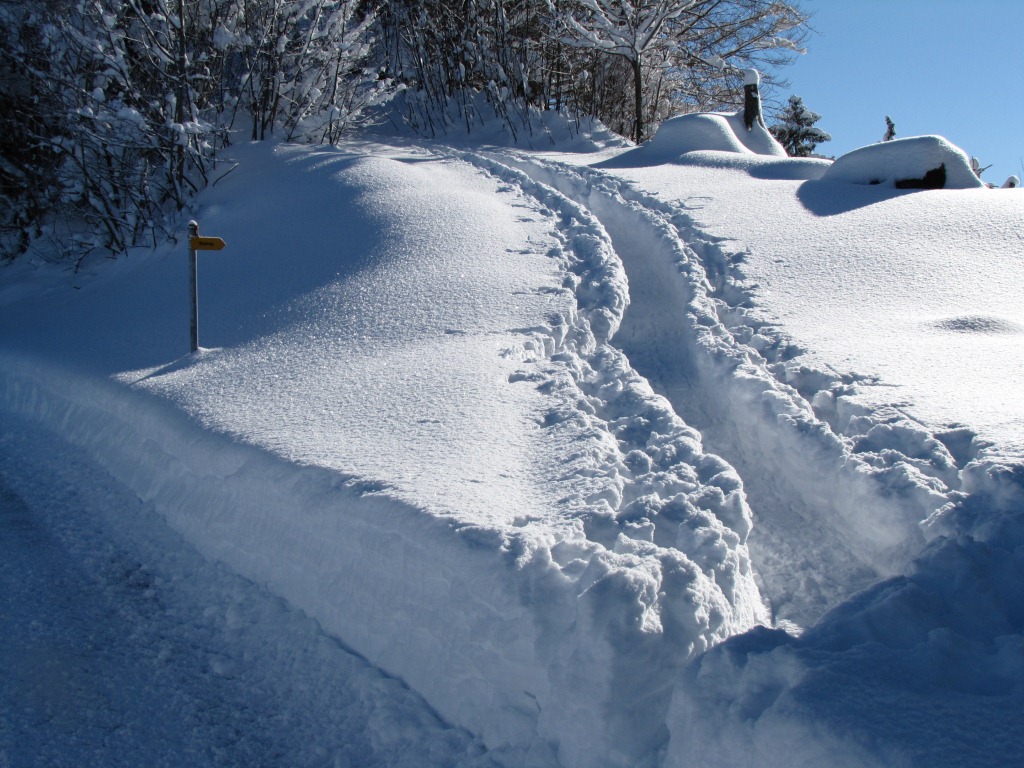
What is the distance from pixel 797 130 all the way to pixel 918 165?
19.4 meters

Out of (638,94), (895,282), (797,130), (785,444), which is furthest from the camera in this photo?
(797,130)

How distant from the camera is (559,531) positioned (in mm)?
2939

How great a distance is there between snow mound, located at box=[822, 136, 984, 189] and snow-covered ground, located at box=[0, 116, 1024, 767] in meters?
1.92

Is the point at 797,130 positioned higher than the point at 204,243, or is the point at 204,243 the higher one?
the point at 797,130

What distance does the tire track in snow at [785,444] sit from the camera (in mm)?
3260

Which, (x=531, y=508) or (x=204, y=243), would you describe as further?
(x=204, y=243)

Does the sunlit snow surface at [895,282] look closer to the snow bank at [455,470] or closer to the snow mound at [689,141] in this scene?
the snow bank at [455,470]

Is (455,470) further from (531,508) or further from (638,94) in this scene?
(638,94)

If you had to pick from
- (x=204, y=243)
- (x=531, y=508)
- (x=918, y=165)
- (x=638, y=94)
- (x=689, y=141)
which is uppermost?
(x=638, y=94)

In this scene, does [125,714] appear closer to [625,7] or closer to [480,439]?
[480,439]

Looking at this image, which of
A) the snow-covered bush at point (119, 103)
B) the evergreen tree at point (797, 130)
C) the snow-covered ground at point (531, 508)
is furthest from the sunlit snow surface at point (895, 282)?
the evergreen tree at point (797, 130)

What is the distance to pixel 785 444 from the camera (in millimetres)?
3990

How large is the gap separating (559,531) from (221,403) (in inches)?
97.8

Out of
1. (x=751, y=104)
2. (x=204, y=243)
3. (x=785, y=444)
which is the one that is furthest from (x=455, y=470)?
(x=751, y=104)
